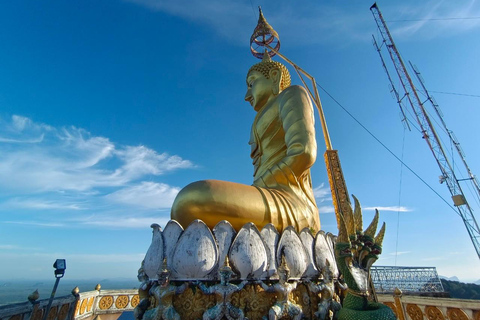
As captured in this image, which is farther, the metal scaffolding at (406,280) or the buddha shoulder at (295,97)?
the metal scaffolding at (406,280)

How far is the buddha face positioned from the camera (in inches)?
292

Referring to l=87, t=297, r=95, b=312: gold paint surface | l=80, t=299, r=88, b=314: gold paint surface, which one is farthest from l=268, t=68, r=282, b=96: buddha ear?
l=87, t=297, r=95, b=312: gold paint surface

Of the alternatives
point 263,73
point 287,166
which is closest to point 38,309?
point 287,166

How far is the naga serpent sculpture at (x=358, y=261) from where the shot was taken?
2.69m

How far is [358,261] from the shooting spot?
298 centimetres

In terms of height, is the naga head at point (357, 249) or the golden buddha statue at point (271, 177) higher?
the golden buddha statue at point (271, 177)

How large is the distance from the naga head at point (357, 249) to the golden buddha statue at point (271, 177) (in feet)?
4.39

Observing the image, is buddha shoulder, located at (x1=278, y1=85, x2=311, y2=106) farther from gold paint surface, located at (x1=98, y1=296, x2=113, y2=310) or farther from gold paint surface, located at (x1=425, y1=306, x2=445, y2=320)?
gold paint surface, located at (x1=98, y1=296, x2=113, y2=310)

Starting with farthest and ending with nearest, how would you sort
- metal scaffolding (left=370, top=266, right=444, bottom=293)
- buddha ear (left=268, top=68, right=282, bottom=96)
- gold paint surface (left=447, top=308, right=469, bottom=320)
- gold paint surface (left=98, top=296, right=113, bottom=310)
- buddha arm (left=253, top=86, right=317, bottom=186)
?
metal scaffolding (left=370, top=266, right=444, bottom=293)
buddha ear (left=268, top=68, right=282, bottom=96)
gold paint surface (left=98, top=296, right=113, bottom=310)
buddha arm (left=253, top=86, right=317, bottom=186)
gold paint surface (left=447, top=308, right=469, bottom=320)

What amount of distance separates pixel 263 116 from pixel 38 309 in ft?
19.8

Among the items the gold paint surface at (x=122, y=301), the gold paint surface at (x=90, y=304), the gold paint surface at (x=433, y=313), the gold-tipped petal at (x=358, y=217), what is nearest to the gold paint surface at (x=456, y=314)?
the gold paint surface at (x=433, y=313)

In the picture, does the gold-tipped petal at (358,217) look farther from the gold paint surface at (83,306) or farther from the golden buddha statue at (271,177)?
the gold paint surface at (83,306)

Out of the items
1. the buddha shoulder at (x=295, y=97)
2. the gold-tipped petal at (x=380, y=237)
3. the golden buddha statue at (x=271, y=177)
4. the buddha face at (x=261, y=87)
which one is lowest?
the gold-tipped petal at (x=380, y=237)

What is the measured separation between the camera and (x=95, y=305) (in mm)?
7219
